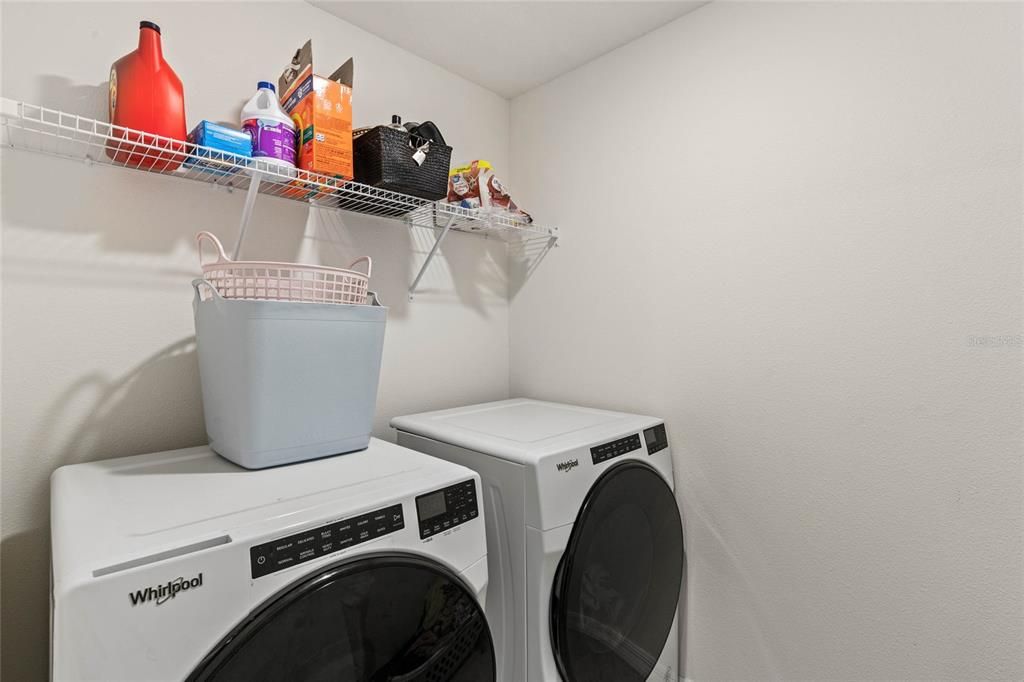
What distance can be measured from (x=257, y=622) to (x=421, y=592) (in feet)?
0.95

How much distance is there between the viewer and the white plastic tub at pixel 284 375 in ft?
3.48

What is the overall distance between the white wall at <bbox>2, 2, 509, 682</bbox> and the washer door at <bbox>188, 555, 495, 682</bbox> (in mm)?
826

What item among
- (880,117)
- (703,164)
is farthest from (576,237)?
(880,117)

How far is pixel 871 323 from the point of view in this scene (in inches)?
51.7

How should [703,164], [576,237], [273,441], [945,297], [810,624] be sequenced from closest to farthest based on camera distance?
[273,441], [945,297], [810,624], [703,164], [576,237]

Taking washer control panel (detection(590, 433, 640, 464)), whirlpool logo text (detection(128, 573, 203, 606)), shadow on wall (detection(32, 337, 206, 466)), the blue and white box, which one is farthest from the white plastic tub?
washer control panel (detection(590, 433, 640, 464))

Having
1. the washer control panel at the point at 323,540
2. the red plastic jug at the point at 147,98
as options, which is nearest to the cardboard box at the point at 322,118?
the red plastic jug at the point at 147,98

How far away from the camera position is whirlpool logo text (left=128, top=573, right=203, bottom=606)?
67cm

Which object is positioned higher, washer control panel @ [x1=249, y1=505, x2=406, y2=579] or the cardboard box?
the cardboard box

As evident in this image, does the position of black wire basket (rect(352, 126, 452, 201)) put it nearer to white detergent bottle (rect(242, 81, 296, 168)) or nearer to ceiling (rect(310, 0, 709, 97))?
white detergent bottle (rect(242, 81, 296, 168))

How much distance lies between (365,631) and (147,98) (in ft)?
4.02

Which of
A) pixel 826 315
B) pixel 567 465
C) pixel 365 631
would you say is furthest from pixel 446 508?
pixel 826 315

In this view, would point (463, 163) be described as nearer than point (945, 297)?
No

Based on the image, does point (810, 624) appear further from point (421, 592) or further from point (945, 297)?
point (421, 592)
